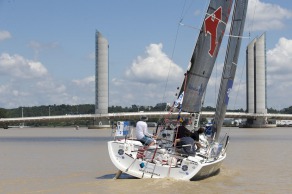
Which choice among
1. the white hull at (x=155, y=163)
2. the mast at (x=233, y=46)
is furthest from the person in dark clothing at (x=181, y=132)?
the mast at (x=233, y=46)

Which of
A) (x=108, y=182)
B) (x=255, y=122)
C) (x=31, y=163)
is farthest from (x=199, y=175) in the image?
(x=255, y=122)

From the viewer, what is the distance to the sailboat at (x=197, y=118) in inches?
647

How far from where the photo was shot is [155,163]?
16.6 m

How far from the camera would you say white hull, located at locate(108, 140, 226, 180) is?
16156 mm

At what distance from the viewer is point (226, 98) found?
2147 cm

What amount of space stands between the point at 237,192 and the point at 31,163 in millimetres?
12631

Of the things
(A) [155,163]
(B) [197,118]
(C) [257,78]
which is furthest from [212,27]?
Result: (C) [257,78]

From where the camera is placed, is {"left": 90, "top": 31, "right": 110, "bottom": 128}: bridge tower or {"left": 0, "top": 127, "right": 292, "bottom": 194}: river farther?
{"left": 90, "top": 31, "right": 110, "bottom": 128}: bridge tower

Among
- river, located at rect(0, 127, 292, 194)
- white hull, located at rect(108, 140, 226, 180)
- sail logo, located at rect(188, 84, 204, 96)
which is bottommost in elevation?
river, located at rect(0, 127, 292, 194)

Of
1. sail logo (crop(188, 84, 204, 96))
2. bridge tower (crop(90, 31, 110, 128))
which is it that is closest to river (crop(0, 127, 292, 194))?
sail logo (crop(188, 84, 204, 96))

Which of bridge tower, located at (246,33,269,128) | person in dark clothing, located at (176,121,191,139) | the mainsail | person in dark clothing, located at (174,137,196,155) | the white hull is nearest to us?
the white hull

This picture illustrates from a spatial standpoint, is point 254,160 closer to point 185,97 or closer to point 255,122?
point 185,97

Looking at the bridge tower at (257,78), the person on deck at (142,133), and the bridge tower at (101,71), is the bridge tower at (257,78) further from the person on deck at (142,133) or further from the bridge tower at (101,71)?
the person on deck at (142,133)

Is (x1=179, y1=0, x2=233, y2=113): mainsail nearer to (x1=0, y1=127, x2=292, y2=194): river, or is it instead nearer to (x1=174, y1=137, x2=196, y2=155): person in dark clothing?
(x1=174, y1=137, x2=196, y2=155): person in dark clothing
